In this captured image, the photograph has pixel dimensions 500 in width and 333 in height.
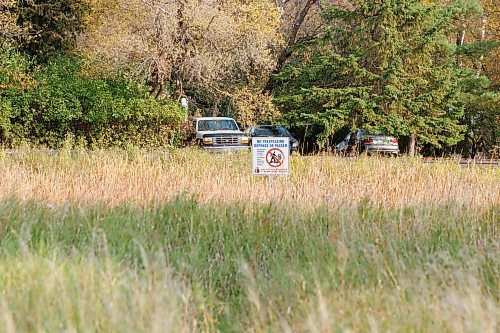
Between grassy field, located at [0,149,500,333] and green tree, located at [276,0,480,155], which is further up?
green tree, located at [276,0,480,155]

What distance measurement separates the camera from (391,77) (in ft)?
76.5

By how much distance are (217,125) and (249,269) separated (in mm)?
18467

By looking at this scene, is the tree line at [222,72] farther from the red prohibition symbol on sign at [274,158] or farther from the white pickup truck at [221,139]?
the red prohibition symbol on sign at [274,158]

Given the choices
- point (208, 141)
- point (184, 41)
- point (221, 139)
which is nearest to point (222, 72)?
point (184, 41)

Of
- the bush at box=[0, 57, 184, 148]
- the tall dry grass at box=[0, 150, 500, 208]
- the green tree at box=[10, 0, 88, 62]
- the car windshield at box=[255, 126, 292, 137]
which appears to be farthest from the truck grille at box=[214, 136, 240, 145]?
the green tree at box=[10, 0, 88, 62]

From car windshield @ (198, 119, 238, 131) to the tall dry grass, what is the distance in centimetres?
1041

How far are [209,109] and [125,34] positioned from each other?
15466mm

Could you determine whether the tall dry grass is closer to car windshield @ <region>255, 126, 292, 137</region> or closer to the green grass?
the green grass

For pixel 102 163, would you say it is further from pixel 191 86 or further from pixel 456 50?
pixel 456 50

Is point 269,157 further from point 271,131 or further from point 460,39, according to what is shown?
point 460,39

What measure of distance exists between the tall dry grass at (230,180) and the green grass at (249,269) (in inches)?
26.8

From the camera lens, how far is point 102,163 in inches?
433

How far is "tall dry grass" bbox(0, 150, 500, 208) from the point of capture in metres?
8.38

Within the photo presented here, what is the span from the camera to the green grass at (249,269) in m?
3.68
